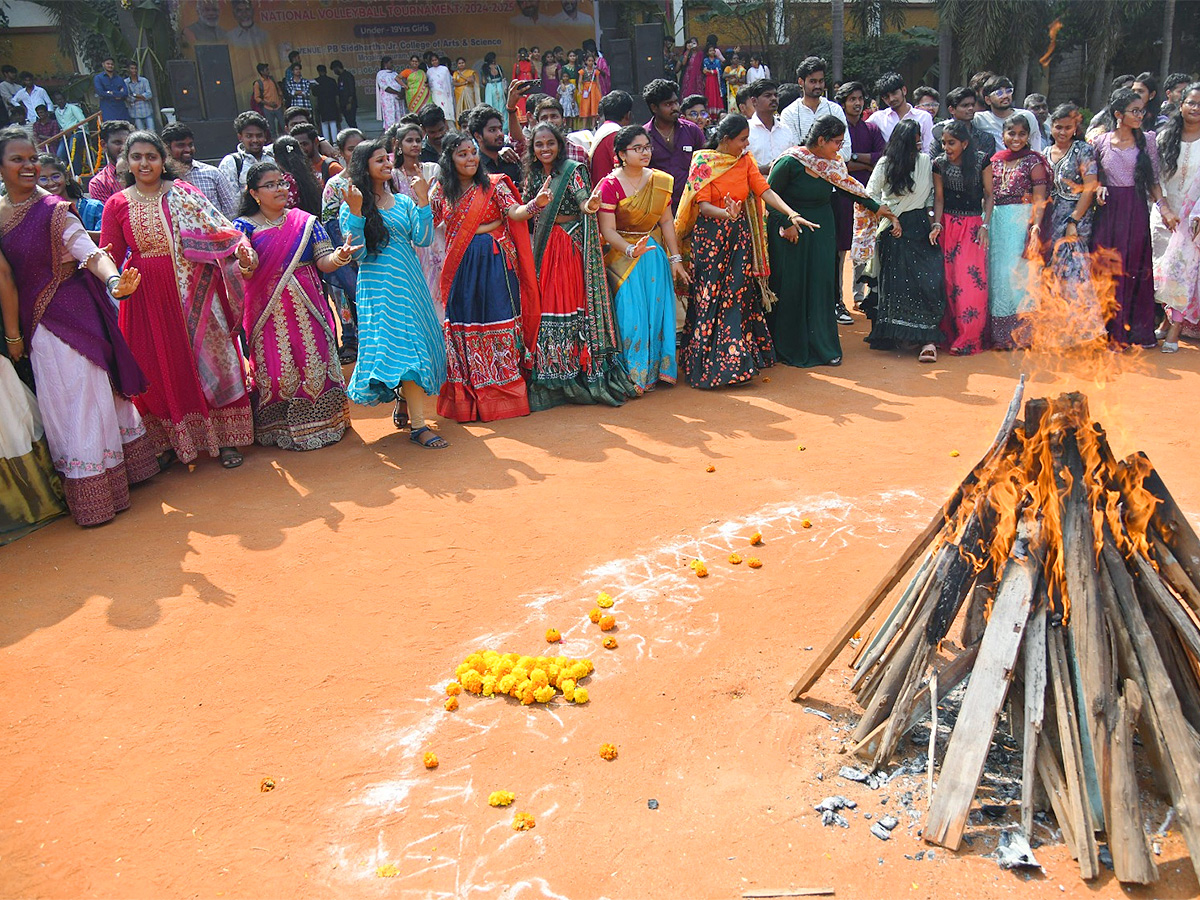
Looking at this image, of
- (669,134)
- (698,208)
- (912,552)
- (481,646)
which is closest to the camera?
(912,552)

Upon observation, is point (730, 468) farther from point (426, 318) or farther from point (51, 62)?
point (51, 62)

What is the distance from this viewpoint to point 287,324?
628cm

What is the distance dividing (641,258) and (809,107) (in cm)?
286

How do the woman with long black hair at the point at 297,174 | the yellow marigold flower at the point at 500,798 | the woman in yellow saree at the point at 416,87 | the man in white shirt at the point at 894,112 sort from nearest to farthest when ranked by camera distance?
the yellow marigold flower at the point at 500,798
the woman with long black hair at the point at 297,174
the man in white shirt at the point at 894,112
the woman in yellow saree at the point at 416,87

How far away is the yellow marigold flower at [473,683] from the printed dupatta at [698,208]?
15.4 ft

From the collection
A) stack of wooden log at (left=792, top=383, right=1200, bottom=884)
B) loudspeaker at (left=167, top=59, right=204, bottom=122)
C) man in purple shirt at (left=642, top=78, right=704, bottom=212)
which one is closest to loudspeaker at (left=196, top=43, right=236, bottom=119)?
loudspeaker at (left=167, top=59, right=204, bottom=122)

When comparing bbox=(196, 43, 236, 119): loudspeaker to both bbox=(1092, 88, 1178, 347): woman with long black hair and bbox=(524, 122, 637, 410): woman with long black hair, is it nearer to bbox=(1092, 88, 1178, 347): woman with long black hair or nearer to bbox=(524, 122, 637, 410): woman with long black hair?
bbox=(524, 122, 637, 410): woman with long black hair

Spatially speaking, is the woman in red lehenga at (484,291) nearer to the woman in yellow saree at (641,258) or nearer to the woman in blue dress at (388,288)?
the woman in blue dress at (388,288)

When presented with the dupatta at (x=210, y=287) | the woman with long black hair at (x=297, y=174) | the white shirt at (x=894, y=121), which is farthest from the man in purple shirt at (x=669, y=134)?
the dupatta at (x=210, y=287)

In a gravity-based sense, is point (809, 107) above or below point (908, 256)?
above

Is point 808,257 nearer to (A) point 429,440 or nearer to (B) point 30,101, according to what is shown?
(A) point 429,440

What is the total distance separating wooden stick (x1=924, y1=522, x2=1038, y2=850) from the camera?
2729mm

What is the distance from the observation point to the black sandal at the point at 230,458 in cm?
621

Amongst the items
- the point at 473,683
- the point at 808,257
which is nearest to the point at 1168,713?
the point at 473,683
